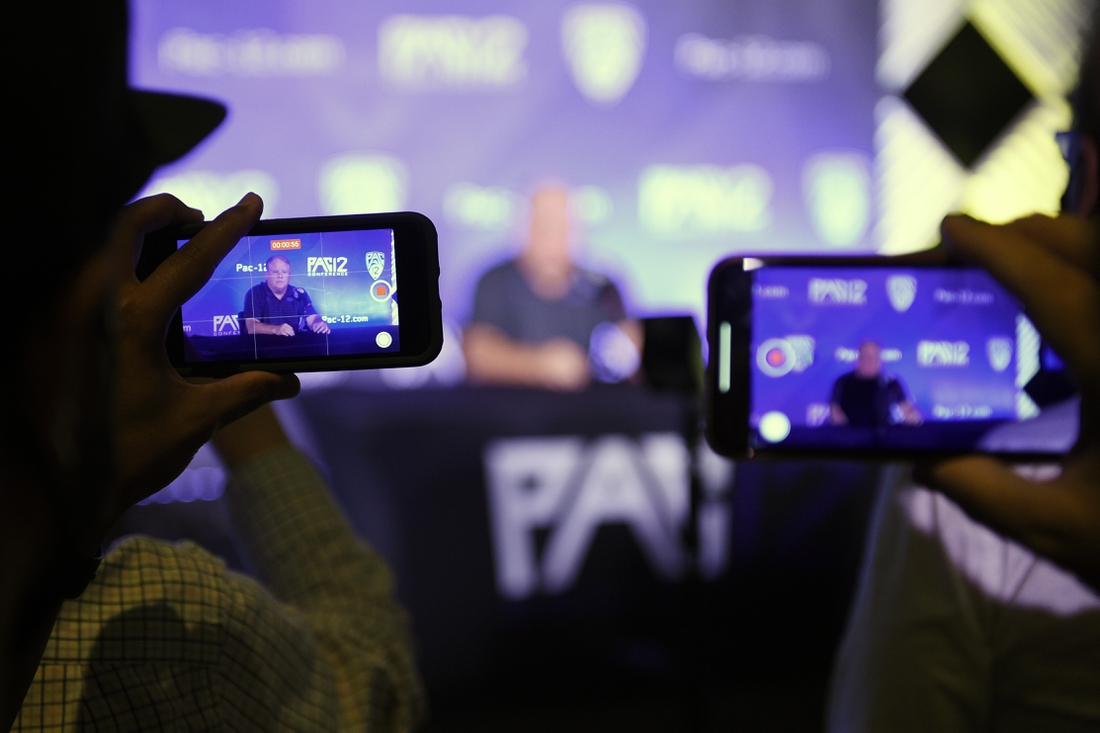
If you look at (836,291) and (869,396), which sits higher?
(836,291)

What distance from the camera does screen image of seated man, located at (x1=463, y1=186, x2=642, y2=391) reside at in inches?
107

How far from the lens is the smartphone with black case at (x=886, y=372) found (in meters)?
0.66

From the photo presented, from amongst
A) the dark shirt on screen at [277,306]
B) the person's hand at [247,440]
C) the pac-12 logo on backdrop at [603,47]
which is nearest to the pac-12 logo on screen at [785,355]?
the dark shirt on screen at [277,306]

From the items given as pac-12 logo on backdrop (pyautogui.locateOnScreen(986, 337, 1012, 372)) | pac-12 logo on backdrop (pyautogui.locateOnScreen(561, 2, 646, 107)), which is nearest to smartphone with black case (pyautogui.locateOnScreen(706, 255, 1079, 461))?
pac-12 logo on backdrop (pyautogui.locateOnScreen(986, 337, 1012, 372))

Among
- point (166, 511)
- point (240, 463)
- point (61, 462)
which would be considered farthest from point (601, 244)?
point (61, 462)

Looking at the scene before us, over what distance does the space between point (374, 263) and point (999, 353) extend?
60cm

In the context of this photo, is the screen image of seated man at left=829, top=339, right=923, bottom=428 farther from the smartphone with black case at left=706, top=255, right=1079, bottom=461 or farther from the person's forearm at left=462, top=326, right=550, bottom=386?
the person's forearm at left=462, top=326, right=550, bottom=386

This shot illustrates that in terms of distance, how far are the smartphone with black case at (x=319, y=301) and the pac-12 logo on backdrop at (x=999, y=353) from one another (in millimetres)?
529

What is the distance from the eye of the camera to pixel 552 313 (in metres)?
2.77

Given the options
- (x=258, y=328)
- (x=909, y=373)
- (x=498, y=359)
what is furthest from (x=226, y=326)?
(x=498, y=359)

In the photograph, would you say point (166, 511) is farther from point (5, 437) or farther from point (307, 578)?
point (5, 437)

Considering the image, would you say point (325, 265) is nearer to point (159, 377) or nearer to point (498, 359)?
point (159, 377)

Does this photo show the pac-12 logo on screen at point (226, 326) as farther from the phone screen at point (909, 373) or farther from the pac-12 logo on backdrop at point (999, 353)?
the pac-12 logo on backdrop at point (999, 353)

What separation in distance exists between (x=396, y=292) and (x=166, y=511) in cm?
219
